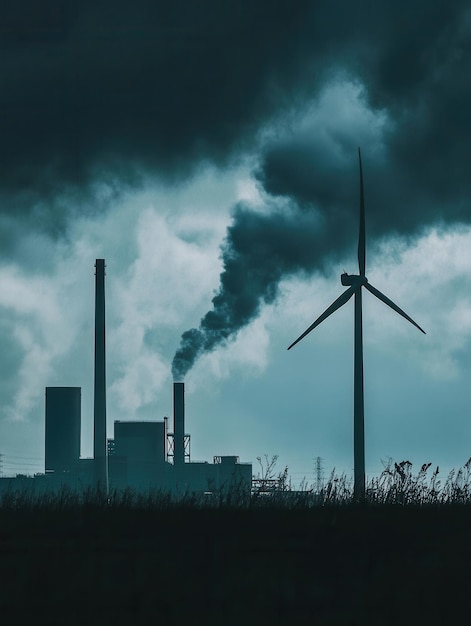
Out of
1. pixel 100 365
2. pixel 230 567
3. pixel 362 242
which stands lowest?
pixel 230 567

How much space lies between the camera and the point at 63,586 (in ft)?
39.1

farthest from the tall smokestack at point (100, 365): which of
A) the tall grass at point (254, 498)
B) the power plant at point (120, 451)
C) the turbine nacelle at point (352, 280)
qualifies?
the tall grass at point (254, 498)

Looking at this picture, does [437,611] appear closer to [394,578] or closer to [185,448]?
[394,578]

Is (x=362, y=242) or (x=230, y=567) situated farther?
(x=362, y=242)

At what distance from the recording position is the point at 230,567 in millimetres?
12781

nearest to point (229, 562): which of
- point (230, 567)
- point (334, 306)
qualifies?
point (230, 567)

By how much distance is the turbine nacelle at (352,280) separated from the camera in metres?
45.3

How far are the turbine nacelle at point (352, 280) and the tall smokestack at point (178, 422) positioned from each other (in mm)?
54157

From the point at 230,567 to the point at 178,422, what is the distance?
88.7 m

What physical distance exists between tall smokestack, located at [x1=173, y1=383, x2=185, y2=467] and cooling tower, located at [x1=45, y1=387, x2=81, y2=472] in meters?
8.96

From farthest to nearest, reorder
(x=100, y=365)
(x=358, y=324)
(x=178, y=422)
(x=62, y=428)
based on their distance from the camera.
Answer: (x=178, y=422) → (x=62, y=428) → (x=100, y=365) → (x=358, y=324)

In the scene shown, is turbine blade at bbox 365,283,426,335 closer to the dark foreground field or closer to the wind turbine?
the wind turbine

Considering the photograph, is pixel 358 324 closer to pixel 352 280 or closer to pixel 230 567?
pixel 352 280

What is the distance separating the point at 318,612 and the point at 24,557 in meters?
3.47
